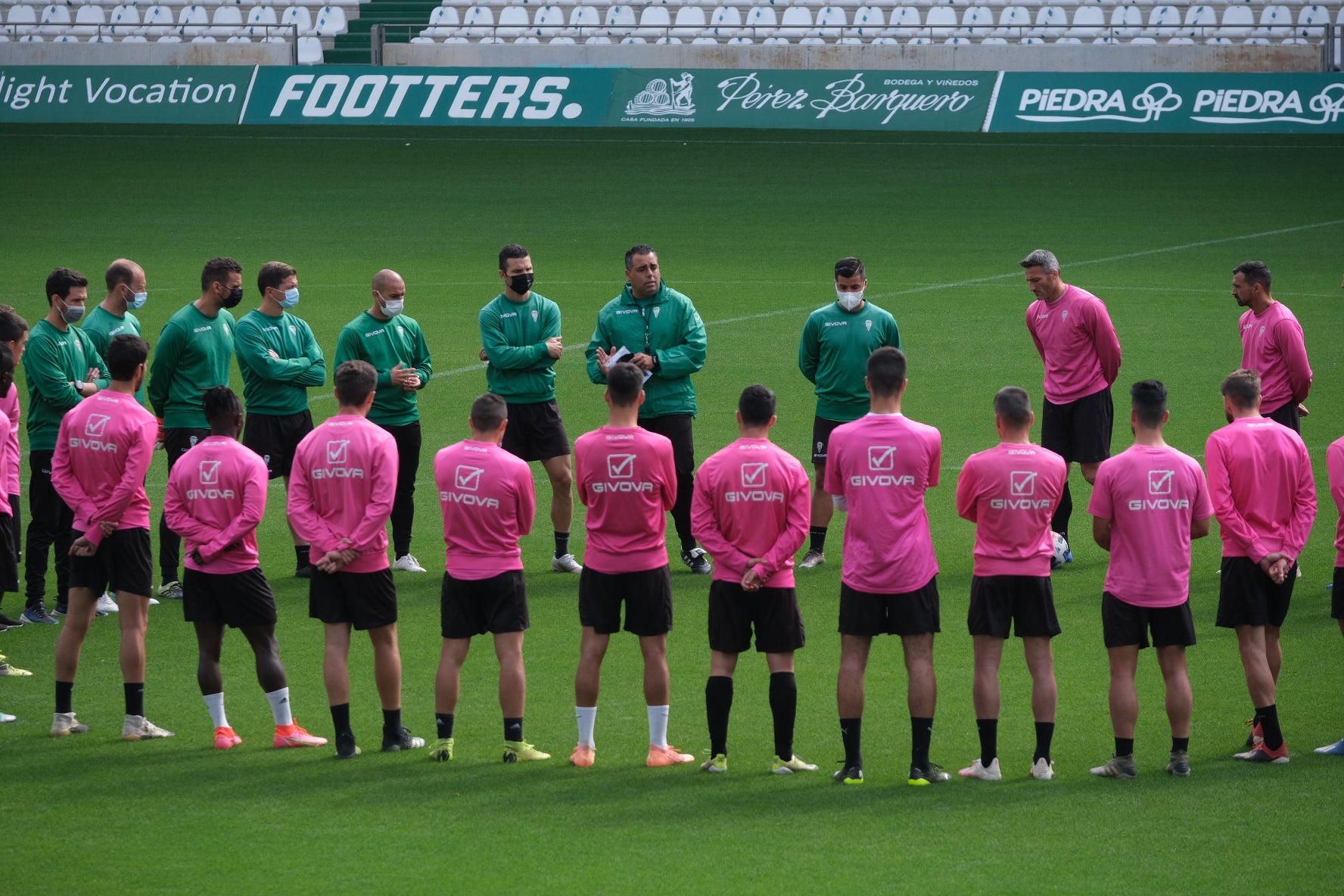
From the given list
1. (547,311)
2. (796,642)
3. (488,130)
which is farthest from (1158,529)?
(488,130)

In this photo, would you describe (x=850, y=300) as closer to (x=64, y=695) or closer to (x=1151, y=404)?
(x=1151, y=404)

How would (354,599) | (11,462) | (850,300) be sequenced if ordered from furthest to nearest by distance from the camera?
(850,300) < (11,462) < (354,599)

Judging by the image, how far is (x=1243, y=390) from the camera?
8.32 metres

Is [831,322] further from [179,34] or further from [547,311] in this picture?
[179,34]

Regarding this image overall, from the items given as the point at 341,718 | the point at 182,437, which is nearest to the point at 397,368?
the point at 182,437

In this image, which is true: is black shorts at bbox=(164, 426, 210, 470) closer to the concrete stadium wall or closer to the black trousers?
the black trousers

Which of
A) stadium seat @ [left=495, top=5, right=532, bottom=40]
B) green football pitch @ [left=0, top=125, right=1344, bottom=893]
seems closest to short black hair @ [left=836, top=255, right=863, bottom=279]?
green football pitch @ [left=0, top=125, right=1344, bottom=893]

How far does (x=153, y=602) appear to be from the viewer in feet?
37.0

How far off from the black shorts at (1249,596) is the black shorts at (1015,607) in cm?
97

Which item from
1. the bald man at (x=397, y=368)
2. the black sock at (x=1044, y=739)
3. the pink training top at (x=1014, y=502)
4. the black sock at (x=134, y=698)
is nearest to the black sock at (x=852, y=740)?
the black sock at (x=1044, y=739)

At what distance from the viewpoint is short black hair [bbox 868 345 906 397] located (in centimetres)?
780

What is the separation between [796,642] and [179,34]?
38911 millimetres

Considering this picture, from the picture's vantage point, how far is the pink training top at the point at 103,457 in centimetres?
869

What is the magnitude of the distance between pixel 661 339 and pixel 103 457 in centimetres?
435
